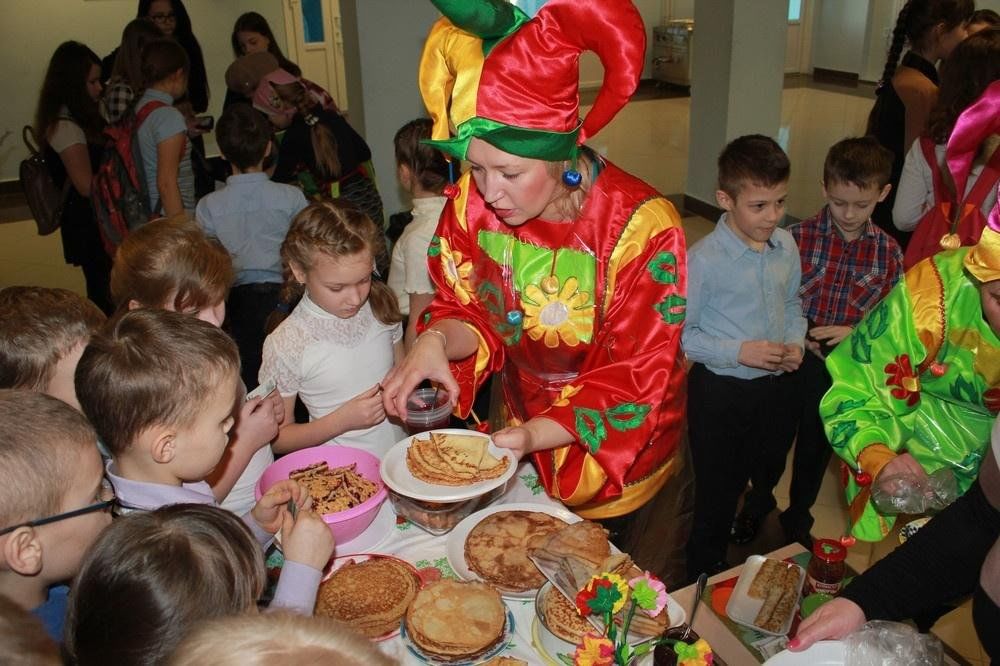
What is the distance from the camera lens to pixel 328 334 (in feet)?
7.59

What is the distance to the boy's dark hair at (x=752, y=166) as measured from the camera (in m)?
2.59

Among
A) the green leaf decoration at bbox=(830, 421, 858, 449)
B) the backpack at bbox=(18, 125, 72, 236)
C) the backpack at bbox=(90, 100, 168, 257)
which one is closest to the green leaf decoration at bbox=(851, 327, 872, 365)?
the green leaf decoration at bbox=(830, 421, 858, 449)

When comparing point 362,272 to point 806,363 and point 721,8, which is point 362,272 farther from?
point 721,8

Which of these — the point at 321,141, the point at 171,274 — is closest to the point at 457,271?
the point at 171,274

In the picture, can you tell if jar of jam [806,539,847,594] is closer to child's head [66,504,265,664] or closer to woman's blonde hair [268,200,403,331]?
child's head [66,504,265,664]

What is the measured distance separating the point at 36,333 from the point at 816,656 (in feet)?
5.40

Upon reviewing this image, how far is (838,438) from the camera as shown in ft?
6.38

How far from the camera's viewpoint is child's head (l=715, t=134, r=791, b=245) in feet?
8.50

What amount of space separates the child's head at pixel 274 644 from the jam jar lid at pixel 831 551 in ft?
3.45

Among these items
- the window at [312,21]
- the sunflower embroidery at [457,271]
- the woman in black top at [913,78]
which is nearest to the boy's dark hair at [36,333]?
the sunflower embroidery at [457,271]

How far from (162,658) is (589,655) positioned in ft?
1.89

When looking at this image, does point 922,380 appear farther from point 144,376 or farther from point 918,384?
point 144,376

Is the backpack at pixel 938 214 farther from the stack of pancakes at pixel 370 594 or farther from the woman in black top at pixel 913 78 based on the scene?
the stack of pancakes at pixel 370 594

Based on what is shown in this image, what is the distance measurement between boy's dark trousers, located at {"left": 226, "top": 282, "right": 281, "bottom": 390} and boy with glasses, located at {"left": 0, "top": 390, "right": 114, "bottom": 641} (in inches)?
80.7
